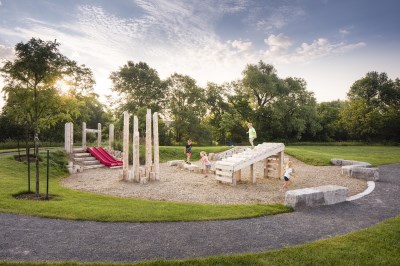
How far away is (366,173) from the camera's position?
1598cm

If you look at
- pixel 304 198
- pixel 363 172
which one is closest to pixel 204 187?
pixel 304 198

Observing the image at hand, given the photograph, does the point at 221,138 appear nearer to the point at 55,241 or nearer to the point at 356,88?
the point at 356,88

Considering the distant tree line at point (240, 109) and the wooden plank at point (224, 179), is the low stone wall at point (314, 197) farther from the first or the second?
the distant tree line at point (240, 109)

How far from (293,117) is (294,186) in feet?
146

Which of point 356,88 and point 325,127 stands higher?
point 356,88

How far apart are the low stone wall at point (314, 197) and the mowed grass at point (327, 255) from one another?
111 inches

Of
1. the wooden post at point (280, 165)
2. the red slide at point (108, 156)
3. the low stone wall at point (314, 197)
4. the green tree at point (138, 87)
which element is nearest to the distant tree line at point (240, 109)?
the green tree at point (138, 87)

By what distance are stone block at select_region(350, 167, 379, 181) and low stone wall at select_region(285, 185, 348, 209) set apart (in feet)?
21.1

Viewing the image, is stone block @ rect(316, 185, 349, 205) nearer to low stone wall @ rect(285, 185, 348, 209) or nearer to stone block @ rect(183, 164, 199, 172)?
low stone wall @ rect(285, 185, 348, 209)

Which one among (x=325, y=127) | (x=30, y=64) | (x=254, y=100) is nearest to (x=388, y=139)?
(x=325, y=127)

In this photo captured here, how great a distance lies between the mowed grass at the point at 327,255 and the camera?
5324 millimetres

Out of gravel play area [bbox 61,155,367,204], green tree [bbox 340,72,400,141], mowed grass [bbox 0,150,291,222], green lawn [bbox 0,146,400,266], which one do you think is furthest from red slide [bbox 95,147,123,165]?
green tree [bbox 340,72,400,141]

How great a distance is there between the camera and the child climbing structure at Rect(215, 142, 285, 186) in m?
14.6

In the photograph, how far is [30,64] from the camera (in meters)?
16.2
